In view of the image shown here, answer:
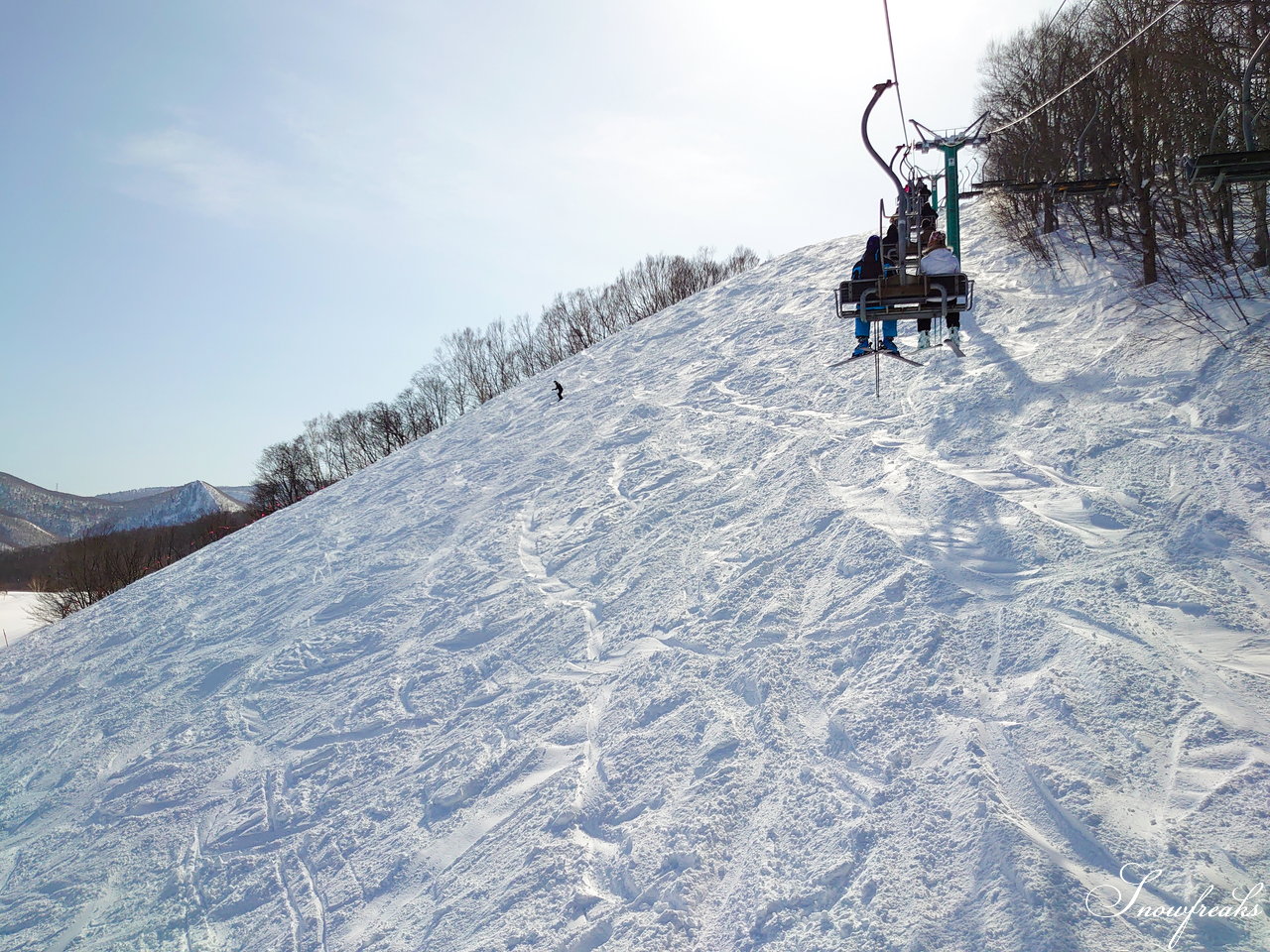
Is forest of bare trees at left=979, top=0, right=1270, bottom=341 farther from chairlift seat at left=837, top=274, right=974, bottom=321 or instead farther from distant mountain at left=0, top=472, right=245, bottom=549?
distant mountain at left=0, top=472, right=245, bottom=549

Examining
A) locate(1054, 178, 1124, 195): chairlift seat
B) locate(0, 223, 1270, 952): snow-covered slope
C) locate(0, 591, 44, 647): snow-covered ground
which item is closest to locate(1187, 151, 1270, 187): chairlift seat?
locate(0, 223, 1270, 952): snow-covered slope

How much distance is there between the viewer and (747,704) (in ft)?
19.4

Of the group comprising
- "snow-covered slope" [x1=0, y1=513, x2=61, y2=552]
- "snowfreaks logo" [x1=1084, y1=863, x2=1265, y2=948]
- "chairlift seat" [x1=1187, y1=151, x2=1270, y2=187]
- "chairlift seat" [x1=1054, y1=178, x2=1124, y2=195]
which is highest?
"chairlift seat" [x1=1054, y1=178, x2=1124, y2=195]

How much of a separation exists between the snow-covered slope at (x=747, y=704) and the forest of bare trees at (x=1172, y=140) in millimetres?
987

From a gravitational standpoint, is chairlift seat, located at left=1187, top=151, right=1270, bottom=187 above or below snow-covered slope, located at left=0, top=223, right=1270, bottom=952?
above

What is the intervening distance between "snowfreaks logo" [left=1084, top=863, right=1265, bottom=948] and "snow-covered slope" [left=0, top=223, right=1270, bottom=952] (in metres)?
0.04

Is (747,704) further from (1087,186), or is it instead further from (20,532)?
(20,532)

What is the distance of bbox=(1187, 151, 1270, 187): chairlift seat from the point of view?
17.4ft

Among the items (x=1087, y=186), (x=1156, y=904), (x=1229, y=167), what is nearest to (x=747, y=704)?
(x=1156, y=904)

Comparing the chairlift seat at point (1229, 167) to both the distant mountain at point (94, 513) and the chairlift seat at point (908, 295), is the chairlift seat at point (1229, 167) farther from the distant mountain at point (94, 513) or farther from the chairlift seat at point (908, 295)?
the distant mountain at point (94, 513)

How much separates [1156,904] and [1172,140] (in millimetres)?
11709

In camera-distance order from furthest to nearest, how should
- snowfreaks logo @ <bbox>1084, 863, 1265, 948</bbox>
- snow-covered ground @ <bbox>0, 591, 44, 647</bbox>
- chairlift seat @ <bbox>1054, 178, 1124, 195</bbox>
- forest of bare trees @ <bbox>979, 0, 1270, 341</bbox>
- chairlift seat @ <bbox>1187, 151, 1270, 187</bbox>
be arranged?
snow-covered ground @ <bbox>0, 591, 44, 647</bbox> → chairlift seat @ <bbox>1054, 178, 1124, 195</bbox> → forest of bare trees @ <bbox>979, 0, 1270, 341</bbox> → chairlift seat @ <bbox>1187, 151, 1270, 187</bbox> → snowfreaks logo @ <bbox>1084, 863, 1265, 948</bbox>

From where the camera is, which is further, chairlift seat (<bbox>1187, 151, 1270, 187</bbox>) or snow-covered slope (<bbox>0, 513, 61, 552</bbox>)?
snow-covered slope (<bbox>0, 513, 61, 552</bbox>)

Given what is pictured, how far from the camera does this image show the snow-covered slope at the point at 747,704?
4266 mm
